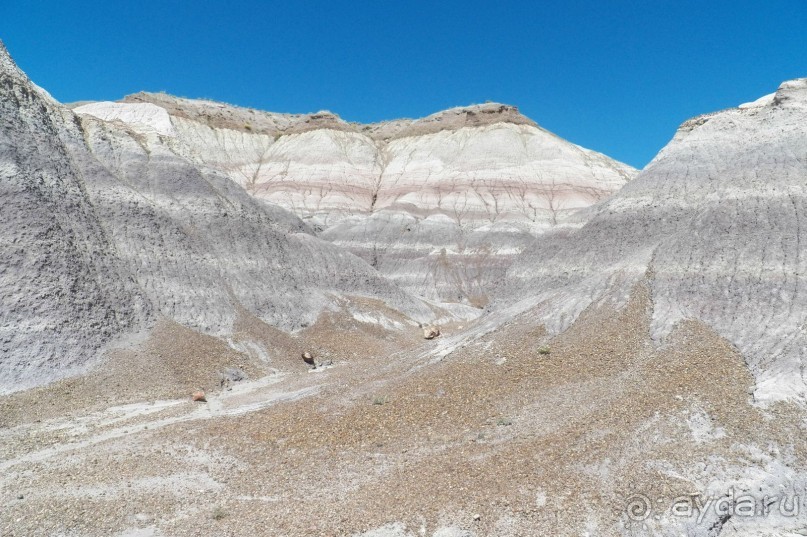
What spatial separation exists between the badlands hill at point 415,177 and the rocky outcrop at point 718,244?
28602 mm

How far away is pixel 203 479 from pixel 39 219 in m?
16.6

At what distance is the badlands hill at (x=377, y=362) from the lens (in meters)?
9.98

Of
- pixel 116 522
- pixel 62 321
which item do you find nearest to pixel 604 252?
pixel 116 522

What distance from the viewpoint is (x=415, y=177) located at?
74.7m

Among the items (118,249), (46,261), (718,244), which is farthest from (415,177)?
(718,244)

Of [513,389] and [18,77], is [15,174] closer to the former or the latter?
[18,77]

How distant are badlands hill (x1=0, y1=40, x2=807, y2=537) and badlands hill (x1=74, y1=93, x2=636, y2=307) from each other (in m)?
19.8
